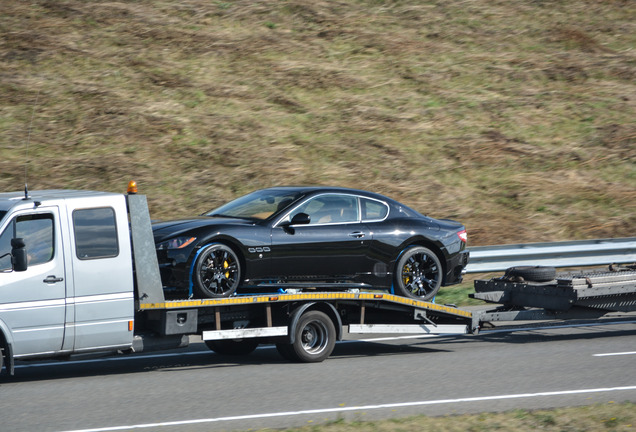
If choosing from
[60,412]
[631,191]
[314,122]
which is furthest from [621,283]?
[314,122]

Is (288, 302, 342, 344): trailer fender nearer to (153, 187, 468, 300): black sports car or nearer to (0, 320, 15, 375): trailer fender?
(153, 187, 468, 300): black sports car

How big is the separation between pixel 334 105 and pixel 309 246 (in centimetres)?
1287

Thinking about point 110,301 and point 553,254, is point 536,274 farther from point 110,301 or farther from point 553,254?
point 110,301

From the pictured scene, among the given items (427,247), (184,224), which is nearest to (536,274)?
(427,247)

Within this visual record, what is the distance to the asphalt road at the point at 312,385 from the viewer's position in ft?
24.3

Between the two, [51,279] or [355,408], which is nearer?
[355,408]

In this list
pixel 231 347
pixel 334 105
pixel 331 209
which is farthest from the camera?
pixel 334 105

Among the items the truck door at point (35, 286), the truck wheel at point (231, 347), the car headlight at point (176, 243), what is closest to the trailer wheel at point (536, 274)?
the truck wheel at point (231, 347)

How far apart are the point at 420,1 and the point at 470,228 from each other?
13354mm

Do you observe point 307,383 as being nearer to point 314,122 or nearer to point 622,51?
point 314,122

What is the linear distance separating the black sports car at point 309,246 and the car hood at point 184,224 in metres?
0.01

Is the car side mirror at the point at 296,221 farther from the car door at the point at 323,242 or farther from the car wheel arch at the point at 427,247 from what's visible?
the car wheel arch at the point at 427,247

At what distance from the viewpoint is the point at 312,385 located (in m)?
8.82

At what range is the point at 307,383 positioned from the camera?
893 cm
